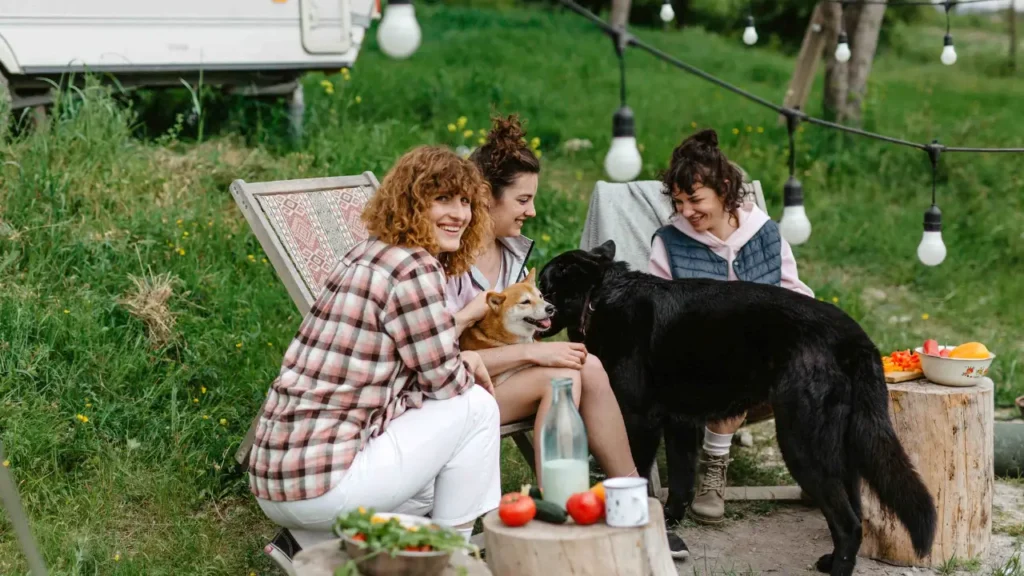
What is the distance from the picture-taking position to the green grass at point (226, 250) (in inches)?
156

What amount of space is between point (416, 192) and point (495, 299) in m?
0.74

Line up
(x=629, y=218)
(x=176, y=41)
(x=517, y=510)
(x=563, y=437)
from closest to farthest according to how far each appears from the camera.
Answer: (x=517, y=510) < (x=563, y=437) < (x=629, y=218) < (x=176, y=41)

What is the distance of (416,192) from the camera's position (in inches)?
116

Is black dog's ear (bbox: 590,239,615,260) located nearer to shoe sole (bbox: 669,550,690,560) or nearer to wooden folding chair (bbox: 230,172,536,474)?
wooden folding chair (bbox: 230,172,536,474)

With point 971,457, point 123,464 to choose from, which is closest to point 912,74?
point 971,457

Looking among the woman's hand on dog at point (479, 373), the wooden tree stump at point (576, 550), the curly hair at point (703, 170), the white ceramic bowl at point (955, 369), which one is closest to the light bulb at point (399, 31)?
the woman's hand on dog at point (479, 373)

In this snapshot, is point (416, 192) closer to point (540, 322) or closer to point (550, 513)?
point (540, 322)

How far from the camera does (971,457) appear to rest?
3.71m

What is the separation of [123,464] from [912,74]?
1529 centimetres

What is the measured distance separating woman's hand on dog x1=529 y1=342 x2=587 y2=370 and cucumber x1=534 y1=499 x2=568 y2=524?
0.86 m

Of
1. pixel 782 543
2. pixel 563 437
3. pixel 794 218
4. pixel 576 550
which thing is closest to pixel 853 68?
pixel 794 218

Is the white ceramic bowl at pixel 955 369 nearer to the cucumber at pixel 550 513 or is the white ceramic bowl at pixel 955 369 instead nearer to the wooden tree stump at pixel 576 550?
the wooden tree stump at pixel 576 550

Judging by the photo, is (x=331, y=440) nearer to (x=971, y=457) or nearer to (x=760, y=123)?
(x=971, y=457)

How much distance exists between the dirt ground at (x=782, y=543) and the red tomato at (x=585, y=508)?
1.11 m
